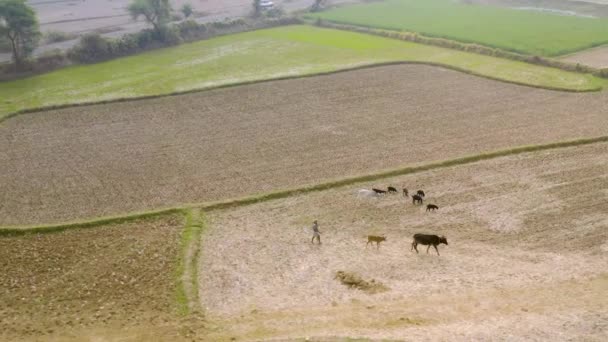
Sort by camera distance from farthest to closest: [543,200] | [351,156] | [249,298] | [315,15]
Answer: [315,15] < [351,156] < [543,200] < [249,298]

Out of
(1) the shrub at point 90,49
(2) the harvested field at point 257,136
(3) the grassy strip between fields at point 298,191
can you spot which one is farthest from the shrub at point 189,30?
(3) the grassy strip between fields at point 298,191

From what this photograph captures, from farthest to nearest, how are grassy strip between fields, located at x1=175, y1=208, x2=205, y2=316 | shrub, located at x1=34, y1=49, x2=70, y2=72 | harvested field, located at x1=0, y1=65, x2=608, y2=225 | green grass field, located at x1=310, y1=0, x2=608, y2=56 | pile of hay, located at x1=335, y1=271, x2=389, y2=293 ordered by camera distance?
green grass field, located at x1=310, y1=0, x2=608, y2=56 < shrub, located at x1=34, y1=49, x2=70, y2=72 < harvested field, located at x1=0, y1=65, x2=608, y2=225 < pile of hay, located at x1=335, y1=271, x2=389, y2=293 < grassy strip between fields, located at x1=175, y1=208, x2=205, y2=316

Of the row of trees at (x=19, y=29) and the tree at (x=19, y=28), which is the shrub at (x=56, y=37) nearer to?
the row of trees at (x=19, y=29)

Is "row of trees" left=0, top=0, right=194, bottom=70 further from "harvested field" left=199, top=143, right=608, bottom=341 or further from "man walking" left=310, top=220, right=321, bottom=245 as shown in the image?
"man walking" left=310, top=220, right=321, bottom=245

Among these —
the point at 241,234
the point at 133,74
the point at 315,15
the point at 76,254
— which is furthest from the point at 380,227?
the point at 315,15

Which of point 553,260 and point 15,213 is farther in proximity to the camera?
point 15,213

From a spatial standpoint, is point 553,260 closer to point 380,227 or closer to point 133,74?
point 380,227

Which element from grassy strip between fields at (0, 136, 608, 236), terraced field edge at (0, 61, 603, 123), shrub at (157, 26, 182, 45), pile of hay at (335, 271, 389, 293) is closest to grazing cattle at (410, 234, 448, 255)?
pile of hay at (335, 271, 389, 293)
